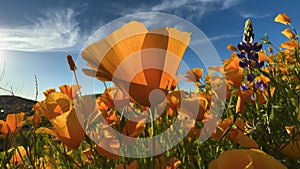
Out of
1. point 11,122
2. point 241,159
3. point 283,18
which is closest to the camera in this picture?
point 241,159

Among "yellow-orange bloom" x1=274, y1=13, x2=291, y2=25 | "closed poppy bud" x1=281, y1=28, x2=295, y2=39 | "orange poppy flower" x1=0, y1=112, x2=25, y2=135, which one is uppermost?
"yellow-orange bloom" x1=274, y1=13, x2=291, y2=25

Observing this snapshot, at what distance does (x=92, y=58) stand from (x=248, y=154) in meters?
0.35

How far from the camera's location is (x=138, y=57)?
2.12 feet

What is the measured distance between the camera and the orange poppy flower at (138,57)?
25.2 inches

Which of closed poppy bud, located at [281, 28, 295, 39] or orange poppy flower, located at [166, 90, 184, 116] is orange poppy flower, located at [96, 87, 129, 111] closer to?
orange poppy flower, located at [166, 90, 184, 116]

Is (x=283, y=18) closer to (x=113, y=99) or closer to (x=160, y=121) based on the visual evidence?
(x=160, y=121)

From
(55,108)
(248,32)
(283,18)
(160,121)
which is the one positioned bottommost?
(160,121)

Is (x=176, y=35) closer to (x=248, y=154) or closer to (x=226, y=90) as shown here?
(x=248, y=154)

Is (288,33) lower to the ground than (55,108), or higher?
higher

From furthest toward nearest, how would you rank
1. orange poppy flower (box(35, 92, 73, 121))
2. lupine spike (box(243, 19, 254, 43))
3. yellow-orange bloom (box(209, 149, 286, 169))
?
lupine spike (box(243, 19, 254, 43))
orange poppy flower (box(35, 92, 73, 121))
yellow-orange bloom (box(209, 149, 286, 169))

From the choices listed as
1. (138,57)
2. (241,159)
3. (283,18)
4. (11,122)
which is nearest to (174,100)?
(11,122)

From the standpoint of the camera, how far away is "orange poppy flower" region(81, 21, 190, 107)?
2.10 feet

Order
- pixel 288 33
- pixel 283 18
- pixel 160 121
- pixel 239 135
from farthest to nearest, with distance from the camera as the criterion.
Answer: pixel 288 33 < pixel 283 18 < pixel 160 121 < pixel 239 135

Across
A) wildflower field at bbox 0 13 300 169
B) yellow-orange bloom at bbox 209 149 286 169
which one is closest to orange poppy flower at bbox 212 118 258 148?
wildflower field at bbox 0 13 300 169
